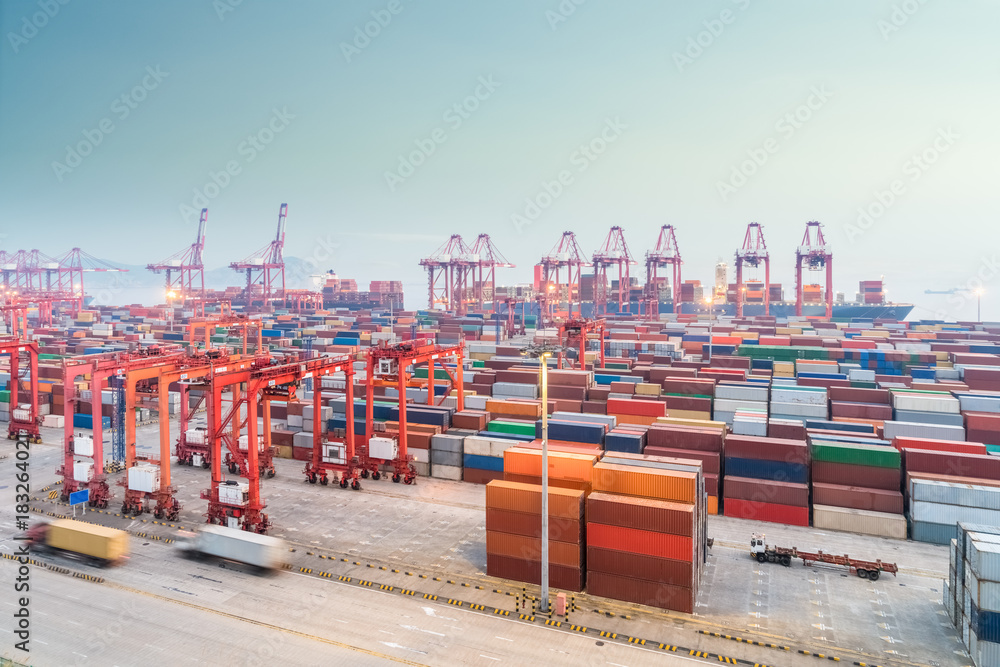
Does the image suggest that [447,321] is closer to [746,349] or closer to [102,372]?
[746,349]

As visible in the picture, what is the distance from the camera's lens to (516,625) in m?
23.4

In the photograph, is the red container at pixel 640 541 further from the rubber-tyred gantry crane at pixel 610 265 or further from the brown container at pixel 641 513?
the rubber-tyred gantry crane at pixel 610 265

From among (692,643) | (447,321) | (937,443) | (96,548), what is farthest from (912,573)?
(447,321)

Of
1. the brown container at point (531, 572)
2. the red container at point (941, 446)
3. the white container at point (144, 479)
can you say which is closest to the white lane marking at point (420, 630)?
the brown container at point (531, 572)

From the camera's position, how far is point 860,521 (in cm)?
3284

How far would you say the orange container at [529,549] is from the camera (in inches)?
1023

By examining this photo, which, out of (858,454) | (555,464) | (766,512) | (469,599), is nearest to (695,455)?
(766,512)

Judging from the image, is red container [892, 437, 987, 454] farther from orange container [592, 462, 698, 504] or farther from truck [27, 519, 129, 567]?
truck [27, 519, 129, 567]

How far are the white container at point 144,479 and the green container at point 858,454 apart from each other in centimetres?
3764

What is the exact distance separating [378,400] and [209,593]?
86.3ft

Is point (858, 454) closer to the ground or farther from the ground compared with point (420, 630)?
farther from the ground

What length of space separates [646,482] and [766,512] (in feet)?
43.2

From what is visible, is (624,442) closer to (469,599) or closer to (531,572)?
(531,572)

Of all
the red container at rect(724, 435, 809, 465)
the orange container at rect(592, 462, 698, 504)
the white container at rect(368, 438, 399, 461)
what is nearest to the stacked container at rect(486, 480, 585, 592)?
the orange container at rect(592, 462, 698, 504)
